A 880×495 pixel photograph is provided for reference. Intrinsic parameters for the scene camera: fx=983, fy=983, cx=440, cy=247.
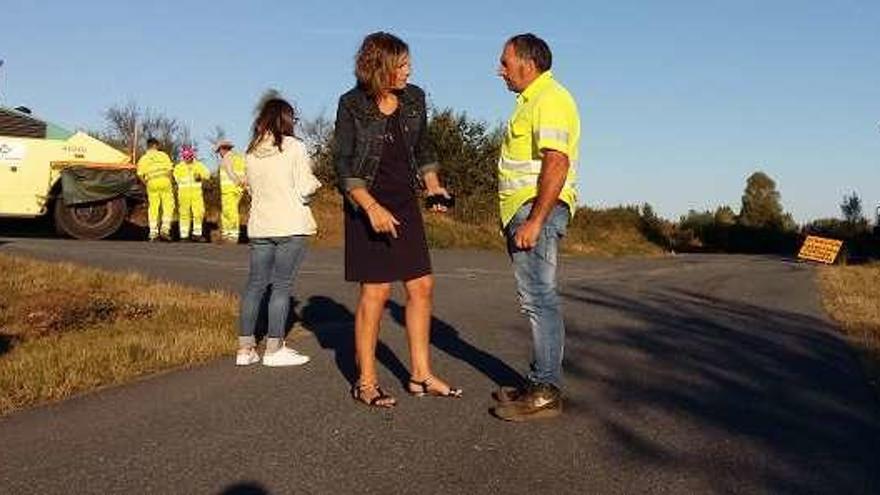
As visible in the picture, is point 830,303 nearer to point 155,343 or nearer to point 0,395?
point 155,343

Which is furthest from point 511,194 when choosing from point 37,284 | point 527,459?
point 37,284

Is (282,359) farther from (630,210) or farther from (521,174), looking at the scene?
(630,210)

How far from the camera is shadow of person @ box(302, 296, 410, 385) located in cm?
616

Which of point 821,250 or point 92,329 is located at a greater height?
point 821,250

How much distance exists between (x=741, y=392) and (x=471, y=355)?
6.22ft

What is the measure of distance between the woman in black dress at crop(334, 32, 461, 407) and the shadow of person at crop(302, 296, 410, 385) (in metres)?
0.54

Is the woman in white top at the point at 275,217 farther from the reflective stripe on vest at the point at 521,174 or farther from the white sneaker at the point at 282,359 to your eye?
the reflective stripe on vest at the point at 521,174

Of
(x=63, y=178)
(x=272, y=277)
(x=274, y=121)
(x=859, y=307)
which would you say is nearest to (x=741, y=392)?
(x=272, y=277)

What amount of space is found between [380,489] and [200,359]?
10.2 ft

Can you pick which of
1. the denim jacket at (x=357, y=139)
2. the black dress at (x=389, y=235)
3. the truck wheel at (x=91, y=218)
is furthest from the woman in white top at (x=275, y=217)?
the truck wheel at (x=91, y=218)

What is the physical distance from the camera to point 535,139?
15.7 feet

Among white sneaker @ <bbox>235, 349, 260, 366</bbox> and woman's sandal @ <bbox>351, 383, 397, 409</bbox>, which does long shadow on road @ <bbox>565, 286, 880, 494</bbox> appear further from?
white sneaker @ <bbox>235, 349, 260, 366</bbox>

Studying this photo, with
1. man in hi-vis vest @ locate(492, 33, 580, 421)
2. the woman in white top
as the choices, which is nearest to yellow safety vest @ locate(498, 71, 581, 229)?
man in hi-vis vest @ locate(492, 33, 580, 421)

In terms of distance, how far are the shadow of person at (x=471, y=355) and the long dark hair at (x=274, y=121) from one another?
6.16 feet
